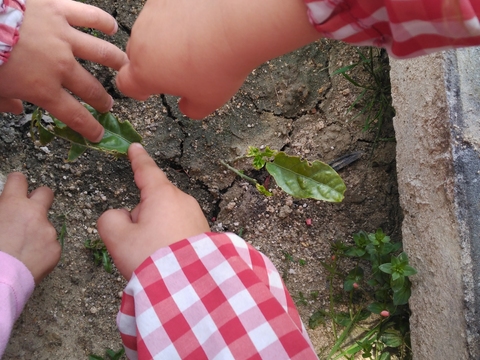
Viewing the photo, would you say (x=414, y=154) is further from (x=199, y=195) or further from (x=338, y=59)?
(x=199, y=195)

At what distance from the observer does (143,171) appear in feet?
4.27

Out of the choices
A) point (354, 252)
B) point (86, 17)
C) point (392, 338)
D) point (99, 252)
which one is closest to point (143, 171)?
point (99, 252)

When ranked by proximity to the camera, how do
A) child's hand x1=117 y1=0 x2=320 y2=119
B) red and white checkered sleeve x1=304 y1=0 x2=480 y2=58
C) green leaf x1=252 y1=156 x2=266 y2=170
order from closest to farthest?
red and white checkered sleeve x1=304 y1=0 x2=480 y2=58 → child's hand x1=117 y1=0 x2=320 y2=119 → green leaf x1=252 y1=156 x2=266 y2=170

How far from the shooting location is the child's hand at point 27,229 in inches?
50.8

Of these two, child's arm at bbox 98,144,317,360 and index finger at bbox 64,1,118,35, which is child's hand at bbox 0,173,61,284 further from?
index finger at bbox 64,1,118,35

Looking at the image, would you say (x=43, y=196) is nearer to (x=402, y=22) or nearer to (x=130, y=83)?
(x=130, y=83)

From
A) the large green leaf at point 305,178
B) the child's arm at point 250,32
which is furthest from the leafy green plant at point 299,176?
the child's arm at point 250,32

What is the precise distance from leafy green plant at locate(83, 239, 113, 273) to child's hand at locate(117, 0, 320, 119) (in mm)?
592

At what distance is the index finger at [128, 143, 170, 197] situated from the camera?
1283 mm

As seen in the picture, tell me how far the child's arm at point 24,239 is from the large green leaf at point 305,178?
68cm

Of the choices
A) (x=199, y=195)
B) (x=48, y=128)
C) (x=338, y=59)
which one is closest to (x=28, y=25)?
(x=48, y=128)

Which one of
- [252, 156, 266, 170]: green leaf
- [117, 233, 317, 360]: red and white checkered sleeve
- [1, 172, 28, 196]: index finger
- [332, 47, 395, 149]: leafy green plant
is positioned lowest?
[117, 233, 317, 360]: red and white checkered sleeve

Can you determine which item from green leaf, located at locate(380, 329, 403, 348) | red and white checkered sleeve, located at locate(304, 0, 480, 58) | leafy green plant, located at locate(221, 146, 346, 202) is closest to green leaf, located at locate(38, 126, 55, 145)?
leafy green plant, located at locate(221, 146, 346, 202)

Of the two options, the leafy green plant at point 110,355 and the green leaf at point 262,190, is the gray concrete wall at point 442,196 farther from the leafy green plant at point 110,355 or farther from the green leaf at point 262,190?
the leafy green plant at point 110,355
